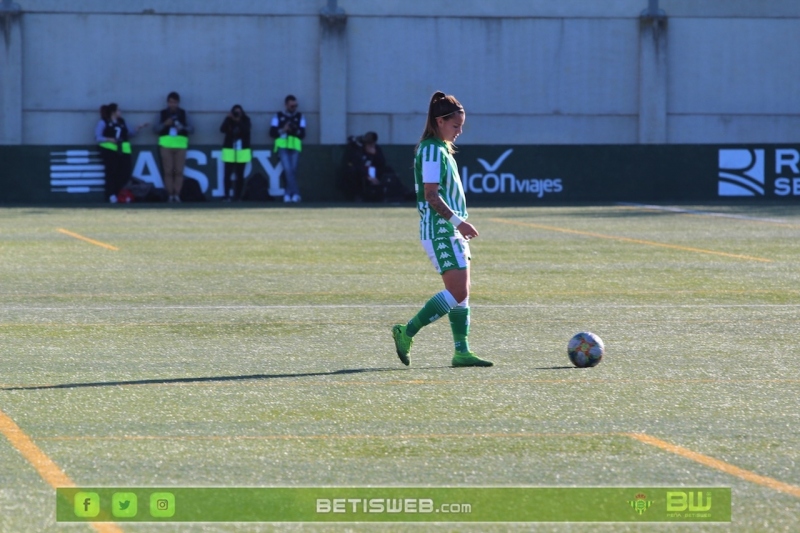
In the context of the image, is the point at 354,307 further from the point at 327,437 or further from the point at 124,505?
the point at 124,505

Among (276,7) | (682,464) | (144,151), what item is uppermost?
(276,7)

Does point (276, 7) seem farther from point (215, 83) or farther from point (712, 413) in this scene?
point (712, 413)

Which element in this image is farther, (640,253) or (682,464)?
(640,253)

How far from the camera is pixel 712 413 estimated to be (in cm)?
732

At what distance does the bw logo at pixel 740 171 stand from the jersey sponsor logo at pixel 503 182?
3849 mm

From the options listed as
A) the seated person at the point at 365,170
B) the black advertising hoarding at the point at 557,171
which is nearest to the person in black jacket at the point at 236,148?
the black advertising hoarding at the point at 557,171

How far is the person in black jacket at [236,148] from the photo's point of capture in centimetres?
3256

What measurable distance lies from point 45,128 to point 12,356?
2650 centimetres

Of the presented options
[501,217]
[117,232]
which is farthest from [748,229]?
[117,232]

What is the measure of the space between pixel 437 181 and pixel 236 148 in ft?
79.9

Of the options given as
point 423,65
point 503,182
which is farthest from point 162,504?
point 423,65

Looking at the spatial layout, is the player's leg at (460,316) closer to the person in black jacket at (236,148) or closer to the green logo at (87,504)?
the green logo at (87,504)

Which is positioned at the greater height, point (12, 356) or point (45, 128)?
point (45, 128)

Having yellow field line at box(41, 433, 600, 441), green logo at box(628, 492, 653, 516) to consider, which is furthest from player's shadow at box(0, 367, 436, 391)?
green logo at box(628, 492, 653, 516)
